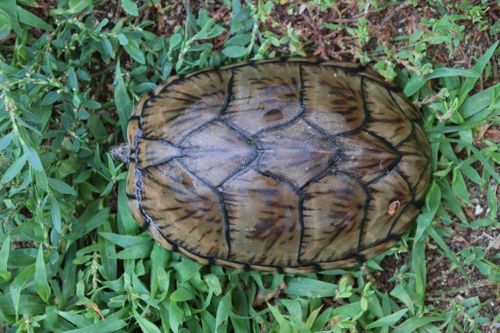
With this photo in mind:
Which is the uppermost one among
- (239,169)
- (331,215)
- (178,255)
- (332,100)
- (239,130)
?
(332,100)

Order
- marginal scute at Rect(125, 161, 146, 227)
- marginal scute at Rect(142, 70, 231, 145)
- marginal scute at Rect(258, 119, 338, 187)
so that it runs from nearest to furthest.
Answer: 1. marginal scute at Rect(258, 119, 338, 187)
2. marginal scute at Rect(142, 70, 231, 145)
3. marginal scute at Rect(125, 161, 146, 227)

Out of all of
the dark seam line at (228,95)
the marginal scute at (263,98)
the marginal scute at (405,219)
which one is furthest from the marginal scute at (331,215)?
the dark seam line at (228,95)

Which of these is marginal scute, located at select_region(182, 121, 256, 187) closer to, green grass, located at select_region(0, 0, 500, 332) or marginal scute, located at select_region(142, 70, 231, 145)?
marginal scute, located at select_region(142, 70, 231, 145)

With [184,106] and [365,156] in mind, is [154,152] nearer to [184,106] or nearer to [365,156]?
[184,106]

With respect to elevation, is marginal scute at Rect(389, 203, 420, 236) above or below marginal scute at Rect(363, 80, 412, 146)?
below

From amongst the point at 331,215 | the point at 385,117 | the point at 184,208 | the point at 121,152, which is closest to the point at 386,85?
the point at 385,117

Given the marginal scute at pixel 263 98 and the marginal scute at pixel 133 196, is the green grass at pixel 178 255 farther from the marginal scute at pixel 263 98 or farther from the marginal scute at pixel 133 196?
the marginal scute at pixel 263 98

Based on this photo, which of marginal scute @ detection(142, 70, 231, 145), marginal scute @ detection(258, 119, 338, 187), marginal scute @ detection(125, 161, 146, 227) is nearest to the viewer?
marginal scute @ detection(258, 119, 338, 187)

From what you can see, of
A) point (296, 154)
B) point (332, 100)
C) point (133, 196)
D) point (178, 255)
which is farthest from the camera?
point (178, 255)

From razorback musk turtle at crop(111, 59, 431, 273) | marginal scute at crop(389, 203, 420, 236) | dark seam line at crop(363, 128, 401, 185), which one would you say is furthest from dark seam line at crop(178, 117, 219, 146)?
marginal scute at crop(389, 203, 420, 236)
